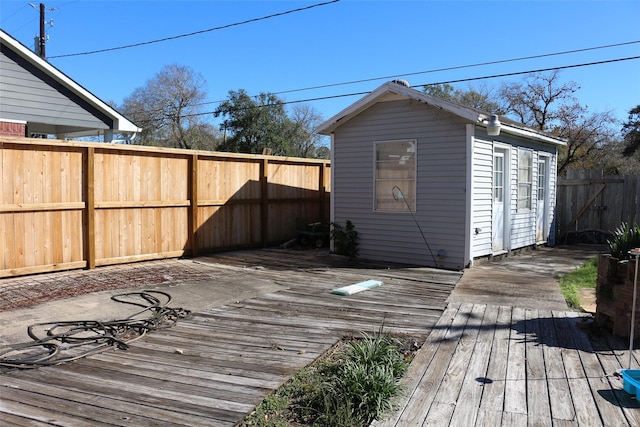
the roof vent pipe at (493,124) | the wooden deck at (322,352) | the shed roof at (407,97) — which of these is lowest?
the wooden deck at (322,352)

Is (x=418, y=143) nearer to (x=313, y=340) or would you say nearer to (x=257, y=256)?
(x=257, y=256)

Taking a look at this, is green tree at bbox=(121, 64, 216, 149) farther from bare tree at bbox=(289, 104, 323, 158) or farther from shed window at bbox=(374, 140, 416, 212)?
shed window at bbox=(374, 140, 416, 212)

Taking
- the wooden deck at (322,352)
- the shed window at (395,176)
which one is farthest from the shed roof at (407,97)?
the wooden deck at (322,352)

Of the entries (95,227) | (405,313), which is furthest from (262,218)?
(405,313)

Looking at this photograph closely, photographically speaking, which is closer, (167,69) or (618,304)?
(618,304)

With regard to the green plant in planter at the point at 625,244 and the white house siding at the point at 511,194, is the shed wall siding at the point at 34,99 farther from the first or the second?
the green plant in planter at the point at 625,244

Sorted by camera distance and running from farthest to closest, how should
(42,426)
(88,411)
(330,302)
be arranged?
(330,302) < (88,411) < (42,426)

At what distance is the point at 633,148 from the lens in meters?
21.1

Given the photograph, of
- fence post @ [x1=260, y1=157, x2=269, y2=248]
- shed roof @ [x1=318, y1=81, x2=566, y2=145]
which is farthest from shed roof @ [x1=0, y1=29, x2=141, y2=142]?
shed roof @ [x1=318, y1=81, x2=566, y2=145]

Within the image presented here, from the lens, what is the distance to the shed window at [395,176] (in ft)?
28.3

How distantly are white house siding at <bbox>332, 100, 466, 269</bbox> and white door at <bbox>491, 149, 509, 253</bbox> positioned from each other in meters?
1.15

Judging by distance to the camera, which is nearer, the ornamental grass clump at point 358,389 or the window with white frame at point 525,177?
the ornamental grass clump at point 358,389

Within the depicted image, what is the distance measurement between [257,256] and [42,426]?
6910 mm

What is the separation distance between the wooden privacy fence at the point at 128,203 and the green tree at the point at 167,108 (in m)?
18.4
